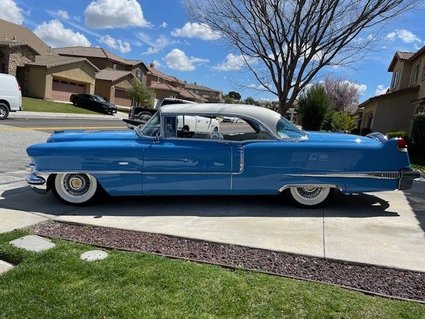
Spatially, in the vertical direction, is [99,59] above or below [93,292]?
above

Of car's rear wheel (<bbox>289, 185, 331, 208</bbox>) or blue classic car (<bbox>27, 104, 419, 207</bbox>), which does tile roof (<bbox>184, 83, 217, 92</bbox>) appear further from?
car's rear wheel (<bbox>289, 185, 331, 208</bbox>)

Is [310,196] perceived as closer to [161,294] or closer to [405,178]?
[405,178]

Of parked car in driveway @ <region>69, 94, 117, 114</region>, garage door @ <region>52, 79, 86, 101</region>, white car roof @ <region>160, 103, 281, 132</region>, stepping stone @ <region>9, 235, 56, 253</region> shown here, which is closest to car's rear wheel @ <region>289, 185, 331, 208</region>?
white car roof @ <region>160, 103, 281, 132</region>

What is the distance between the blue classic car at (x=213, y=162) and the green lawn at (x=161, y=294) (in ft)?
6.04

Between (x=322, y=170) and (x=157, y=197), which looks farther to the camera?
(x=157, y=197)

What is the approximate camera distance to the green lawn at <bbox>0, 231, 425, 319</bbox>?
278cm

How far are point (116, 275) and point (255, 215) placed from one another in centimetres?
241

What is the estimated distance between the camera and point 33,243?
3.93m

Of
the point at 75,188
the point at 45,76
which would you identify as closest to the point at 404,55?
the point at 75,188

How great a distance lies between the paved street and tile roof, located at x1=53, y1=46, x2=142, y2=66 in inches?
2034

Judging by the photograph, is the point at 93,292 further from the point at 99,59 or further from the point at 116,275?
the point at 99,59

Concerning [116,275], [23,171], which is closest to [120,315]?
[116,275]

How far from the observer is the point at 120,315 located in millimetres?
2713

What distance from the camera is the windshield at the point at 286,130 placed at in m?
5.63
